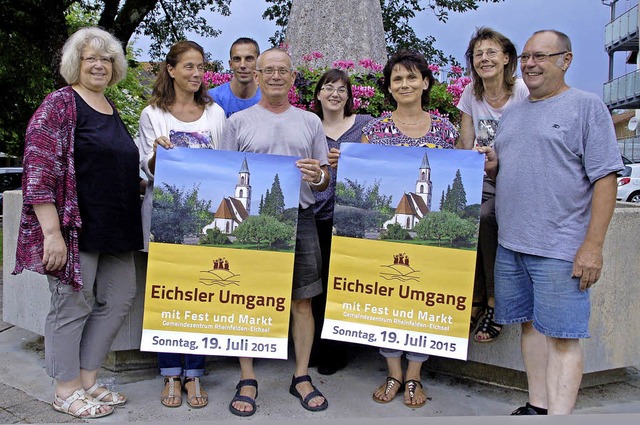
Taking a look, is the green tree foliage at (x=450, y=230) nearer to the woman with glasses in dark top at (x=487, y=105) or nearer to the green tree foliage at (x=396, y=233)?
the green tree foliage at (x=396, y=233)

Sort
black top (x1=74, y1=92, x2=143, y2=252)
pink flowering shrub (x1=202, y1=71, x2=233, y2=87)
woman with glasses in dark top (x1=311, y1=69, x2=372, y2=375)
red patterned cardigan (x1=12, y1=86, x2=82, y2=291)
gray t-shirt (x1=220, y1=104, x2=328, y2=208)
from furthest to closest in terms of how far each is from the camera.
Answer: pink flowering shrub (x1=202, y1=71, x2=233, y2=87) → woman with glasses in dark top (x1=311, y1=69, x2=372, y2=375) → gray t-shirt (x1=220, y1=104, x2=328, y2=208) → black top (x1=74, y1=92, x2=143, y2=252) → red patterned cardigan (x1=12, y1=86, x2=82, y2=291)

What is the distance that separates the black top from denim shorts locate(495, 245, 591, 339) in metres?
2.08

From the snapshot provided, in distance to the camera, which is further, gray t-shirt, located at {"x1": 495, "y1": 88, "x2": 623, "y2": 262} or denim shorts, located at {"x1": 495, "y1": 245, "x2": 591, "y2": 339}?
denim shorts, located at {"x1": 495, "y1": 245, "x2": 591, "y2": 339}

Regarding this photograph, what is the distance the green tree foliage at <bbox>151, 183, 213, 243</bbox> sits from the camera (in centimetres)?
356

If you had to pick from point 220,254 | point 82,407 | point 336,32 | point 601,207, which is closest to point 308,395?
point 220,254

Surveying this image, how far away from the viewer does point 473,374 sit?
171 inches

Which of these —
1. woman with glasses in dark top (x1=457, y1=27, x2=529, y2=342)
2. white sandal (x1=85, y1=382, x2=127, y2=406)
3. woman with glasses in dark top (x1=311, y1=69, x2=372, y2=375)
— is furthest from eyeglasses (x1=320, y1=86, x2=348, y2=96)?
white sandal (x1=85, y1=382, x2=127, y2=406)

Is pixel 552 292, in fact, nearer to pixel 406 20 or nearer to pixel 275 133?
pixel 275 133

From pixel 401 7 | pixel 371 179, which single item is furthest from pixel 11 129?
pixel 371 179

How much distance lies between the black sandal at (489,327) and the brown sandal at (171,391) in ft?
6.05

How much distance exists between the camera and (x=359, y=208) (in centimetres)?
360

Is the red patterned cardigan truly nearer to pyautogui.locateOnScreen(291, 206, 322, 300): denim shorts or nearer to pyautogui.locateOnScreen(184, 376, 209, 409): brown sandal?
pyautogui.locateOnScreen(184, 376, 209, 409): brown sandal

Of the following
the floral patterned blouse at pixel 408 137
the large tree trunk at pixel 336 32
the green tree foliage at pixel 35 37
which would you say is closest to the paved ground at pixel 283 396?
the floral patterned blouse at pixel 408 137

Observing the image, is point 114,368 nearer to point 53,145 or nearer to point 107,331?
point 107,331
